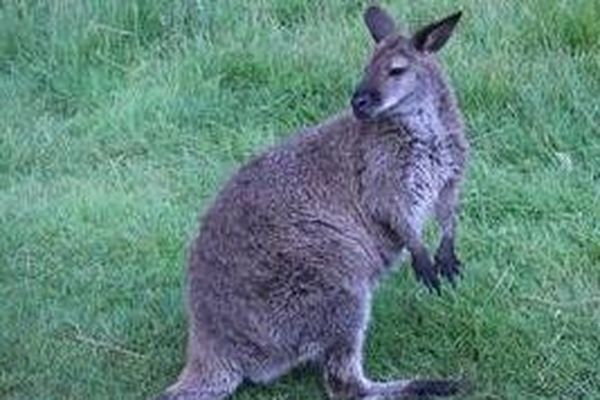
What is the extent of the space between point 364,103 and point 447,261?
28.5 inches

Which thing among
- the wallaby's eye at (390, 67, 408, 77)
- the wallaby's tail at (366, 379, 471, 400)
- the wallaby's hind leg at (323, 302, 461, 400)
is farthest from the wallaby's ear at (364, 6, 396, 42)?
the wallaby's tail at (366, 379, 471, 400)

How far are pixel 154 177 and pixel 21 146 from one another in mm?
804

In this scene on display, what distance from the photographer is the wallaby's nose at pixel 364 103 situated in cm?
532

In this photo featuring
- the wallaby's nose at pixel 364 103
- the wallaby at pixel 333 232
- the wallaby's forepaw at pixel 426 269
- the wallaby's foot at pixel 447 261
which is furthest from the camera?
the wallaby's foot at pixel 447 261

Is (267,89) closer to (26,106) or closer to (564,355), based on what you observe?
(26,106)

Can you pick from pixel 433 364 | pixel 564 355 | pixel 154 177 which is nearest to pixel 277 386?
pixel 433 364

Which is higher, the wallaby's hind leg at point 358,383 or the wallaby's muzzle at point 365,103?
the wallaby's muzzle at point 365,103

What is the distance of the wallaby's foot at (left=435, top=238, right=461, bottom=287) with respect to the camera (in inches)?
222

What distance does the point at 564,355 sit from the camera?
531 centimetres

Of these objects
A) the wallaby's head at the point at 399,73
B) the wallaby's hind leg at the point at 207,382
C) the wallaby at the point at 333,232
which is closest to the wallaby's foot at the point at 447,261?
the wallaby at the point at 333,232

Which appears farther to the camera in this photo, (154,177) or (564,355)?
(154,177)

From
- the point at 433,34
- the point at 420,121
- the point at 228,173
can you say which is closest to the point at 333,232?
the point at 420,121

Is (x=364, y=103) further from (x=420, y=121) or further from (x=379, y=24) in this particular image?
(x=379, y=24)

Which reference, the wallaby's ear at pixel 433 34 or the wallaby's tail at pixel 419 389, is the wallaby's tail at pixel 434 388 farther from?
the wallaby's ear at pixel 433 34
